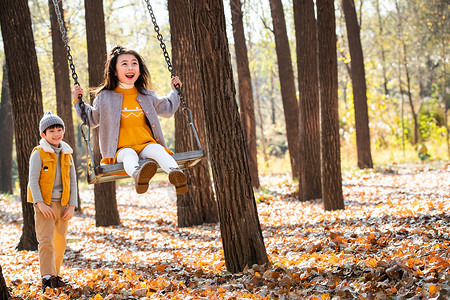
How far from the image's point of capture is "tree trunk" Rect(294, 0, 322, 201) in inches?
420

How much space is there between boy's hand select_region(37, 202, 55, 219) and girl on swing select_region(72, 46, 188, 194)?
0.75 meters

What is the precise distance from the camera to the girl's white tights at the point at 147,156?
192 inches

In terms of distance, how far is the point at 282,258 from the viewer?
18.1 ft

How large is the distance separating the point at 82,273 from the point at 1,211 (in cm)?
891

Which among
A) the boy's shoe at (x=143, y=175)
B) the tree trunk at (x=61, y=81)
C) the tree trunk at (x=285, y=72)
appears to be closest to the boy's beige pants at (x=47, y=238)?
the boy's shoe at (x=143, y=175)

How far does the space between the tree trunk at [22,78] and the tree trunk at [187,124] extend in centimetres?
248

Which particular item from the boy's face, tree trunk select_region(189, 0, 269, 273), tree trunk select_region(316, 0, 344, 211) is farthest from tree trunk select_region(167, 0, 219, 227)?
tree trunk select_region(189, 0, 269, 273)

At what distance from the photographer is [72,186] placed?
5.42m

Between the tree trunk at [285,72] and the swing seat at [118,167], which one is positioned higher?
the tree trunk at [285,72]

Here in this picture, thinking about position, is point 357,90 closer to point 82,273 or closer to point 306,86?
point 306,86

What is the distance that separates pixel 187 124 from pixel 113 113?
350cm

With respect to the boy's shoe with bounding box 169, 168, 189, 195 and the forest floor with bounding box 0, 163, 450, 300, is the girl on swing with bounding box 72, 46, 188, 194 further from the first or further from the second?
the forest floor with bounding box 0, 163, 450, 300

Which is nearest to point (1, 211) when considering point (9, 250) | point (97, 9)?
point (9, 250)

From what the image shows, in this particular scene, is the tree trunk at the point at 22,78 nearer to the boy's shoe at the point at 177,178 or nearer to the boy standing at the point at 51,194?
the boy standing at the point at 51,194
